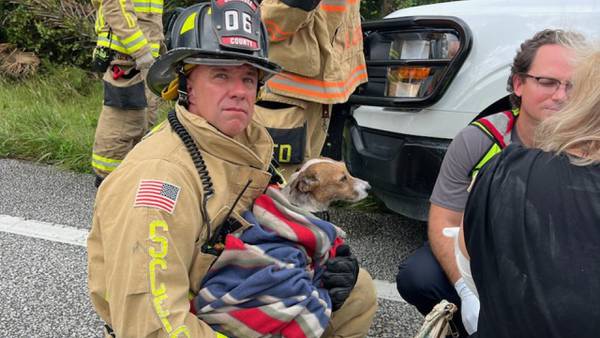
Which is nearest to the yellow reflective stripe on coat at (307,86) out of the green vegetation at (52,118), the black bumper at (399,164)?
the black bumper at (399,164)

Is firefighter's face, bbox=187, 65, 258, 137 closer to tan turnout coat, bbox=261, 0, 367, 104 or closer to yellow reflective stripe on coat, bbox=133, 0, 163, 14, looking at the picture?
tan turnout coat, bbox=261, 0, 367, 104

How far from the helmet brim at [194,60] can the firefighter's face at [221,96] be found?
54 millimetres

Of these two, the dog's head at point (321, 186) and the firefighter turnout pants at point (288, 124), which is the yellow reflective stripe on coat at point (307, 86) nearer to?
the firefighter turnout pants at point (288, 124)

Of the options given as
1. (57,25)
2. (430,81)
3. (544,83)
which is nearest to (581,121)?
(544,83)

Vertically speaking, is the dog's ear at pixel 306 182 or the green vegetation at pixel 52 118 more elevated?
the dog's ear at pixel 306 182

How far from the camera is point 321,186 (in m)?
2.73

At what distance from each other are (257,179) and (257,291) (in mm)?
376

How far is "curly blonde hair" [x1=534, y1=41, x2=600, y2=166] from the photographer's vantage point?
121 cm

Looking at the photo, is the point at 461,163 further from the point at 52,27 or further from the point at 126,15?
the point at 52,27

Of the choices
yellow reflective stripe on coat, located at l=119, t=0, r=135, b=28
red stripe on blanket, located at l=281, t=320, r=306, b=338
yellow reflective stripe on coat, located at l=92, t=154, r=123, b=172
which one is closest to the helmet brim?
red stripe on blanket, located at l=281, t=320, r=306, b=338

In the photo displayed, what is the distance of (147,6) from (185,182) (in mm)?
3610

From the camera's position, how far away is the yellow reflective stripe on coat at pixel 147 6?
471cm

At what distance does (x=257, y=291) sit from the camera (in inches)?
66.5

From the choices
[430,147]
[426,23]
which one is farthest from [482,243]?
[426,23]
